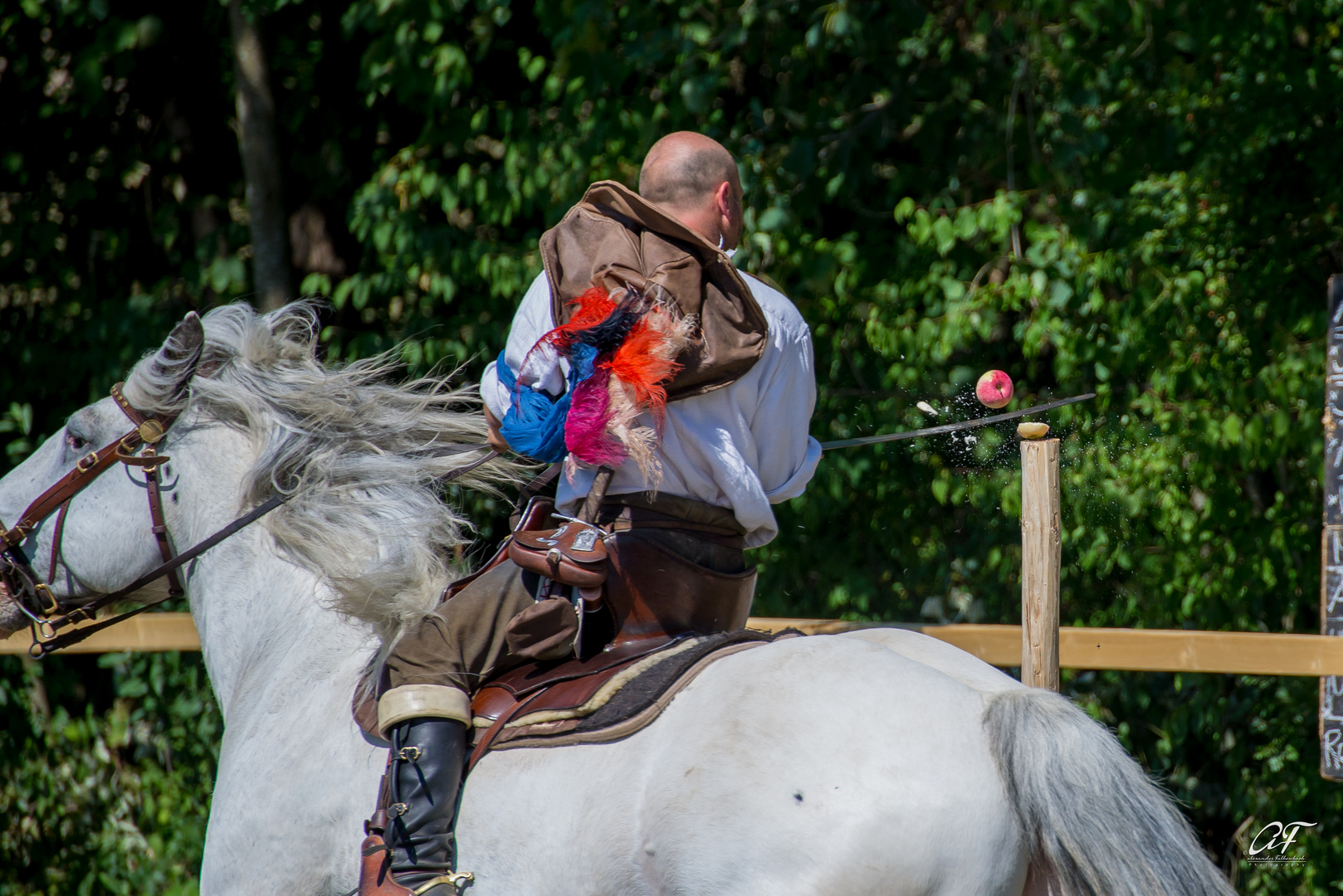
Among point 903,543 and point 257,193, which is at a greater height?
point 257,193

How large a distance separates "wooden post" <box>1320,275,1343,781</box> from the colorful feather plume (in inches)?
99.7

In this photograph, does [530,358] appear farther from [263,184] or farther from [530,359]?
[263,184]

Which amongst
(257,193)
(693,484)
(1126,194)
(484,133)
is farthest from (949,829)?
(257,193)

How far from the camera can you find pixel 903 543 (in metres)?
5.11

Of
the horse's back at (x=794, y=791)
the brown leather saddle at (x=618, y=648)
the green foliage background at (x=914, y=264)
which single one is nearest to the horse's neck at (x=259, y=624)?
the brown leather saddle at (x=618, y=648)

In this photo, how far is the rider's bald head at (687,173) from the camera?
220 cm

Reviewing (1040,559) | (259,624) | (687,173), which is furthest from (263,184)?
(1040,559)

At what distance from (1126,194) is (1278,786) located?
8.39ft

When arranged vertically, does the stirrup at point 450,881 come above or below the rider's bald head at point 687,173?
below

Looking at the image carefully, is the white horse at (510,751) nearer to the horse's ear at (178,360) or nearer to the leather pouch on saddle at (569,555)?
the horse's ear at (178,360)

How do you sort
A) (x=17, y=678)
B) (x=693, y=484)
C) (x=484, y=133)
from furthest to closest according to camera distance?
(x=17, y=678), (x=484, y=133), (x=693, y=484)

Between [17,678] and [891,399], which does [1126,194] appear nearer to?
[891,399]

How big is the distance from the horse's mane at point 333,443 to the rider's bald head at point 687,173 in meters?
0.75

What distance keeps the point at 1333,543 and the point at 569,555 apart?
9.02ft
